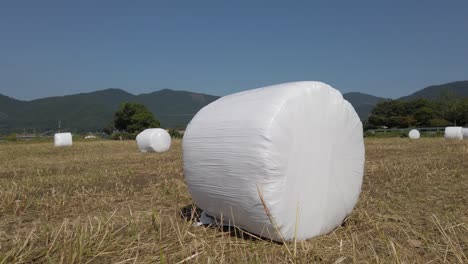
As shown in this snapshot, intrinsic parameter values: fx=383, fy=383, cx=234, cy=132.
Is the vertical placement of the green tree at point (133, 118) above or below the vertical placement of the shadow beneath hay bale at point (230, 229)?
above

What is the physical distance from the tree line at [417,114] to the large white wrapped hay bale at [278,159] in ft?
194

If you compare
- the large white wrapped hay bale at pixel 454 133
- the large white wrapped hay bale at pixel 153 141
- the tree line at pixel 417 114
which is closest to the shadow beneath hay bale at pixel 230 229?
the large white wrapped hay bale at pixel 153 141

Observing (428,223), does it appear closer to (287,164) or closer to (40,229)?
(287,164)

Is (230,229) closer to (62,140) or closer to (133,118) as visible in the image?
(62,140)

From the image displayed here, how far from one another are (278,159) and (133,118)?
6876 cm

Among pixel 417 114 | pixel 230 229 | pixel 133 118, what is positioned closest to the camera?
pixel 230 229

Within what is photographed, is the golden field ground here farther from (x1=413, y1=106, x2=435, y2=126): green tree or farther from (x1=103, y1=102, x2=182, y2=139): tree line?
(x1=103, y1=102, x2=182, y2=139): tree line

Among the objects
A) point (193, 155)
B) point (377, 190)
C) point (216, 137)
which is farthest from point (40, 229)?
point (377, 190)

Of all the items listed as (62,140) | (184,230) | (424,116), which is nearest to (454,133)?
(62,140)

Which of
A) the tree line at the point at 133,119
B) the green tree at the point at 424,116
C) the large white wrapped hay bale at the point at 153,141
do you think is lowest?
the large white wrapped hay bale at the point at 153,141

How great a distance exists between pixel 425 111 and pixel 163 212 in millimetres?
68451

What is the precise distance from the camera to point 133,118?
228 feet

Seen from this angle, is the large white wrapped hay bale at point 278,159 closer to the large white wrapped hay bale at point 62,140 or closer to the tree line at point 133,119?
the large white wrapped hay bale at point 62,140

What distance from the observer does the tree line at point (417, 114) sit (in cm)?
5966
